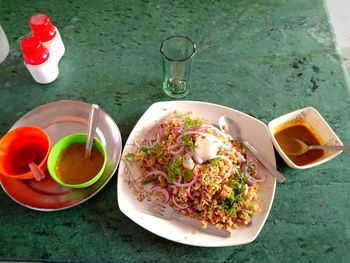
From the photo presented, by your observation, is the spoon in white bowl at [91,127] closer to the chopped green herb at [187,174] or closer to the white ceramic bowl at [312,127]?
the chopped green herb at [187,174]

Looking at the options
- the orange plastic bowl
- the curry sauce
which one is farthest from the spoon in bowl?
the orange plastic bowl

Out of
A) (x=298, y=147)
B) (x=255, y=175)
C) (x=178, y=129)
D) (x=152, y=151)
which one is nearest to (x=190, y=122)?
(x=178, y=129)

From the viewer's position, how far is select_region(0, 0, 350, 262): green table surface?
3.20 feet

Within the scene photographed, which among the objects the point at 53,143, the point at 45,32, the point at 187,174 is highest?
the point at 45,32

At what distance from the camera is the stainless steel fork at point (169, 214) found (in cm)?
94

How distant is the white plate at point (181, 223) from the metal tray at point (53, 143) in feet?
0.22

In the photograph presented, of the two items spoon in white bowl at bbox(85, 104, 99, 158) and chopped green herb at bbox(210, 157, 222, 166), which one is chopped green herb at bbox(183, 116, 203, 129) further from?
spoon in white bowl at bbox(85, 104, 99, 158)

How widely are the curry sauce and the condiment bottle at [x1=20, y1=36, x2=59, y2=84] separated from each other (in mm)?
826

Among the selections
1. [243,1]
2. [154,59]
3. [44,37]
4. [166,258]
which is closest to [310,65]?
[243,1]

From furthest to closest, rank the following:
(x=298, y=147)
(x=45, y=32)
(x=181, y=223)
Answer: (x=45, y=32) → (x=298, y=147) → (x=181, y=223)

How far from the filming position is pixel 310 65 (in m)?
1.31

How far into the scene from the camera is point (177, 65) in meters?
1.18

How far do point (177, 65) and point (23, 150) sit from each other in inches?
22.8

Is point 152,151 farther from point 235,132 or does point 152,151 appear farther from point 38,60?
point 38,60
